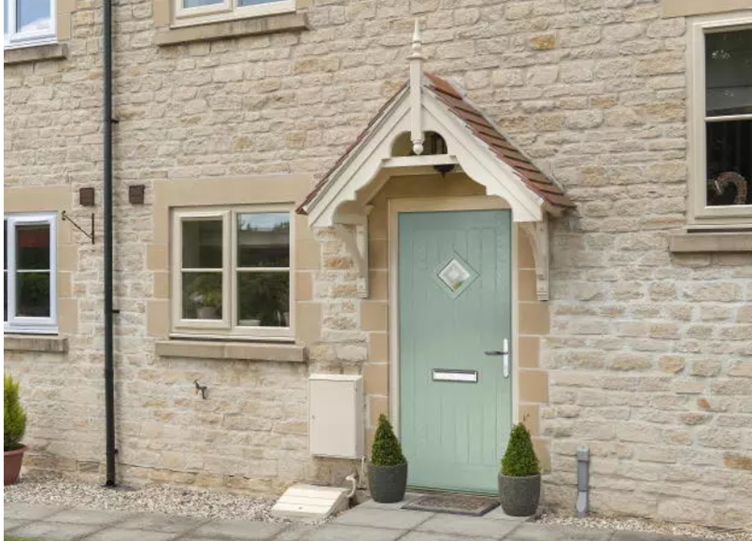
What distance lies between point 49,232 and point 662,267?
20.2ft

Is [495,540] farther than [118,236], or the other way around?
[118,236]

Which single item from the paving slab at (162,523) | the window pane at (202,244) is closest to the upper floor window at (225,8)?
the window pane at (202,244)

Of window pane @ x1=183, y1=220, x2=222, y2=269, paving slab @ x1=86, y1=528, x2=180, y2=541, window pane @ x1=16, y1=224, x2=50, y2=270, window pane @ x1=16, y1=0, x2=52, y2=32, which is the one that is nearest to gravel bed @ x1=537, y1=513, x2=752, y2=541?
paving slab @ x1=86, y1=528, x2=180, y2=541

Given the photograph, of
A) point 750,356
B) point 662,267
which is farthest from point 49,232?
point 750,356

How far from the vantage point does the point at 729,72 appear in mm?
7848

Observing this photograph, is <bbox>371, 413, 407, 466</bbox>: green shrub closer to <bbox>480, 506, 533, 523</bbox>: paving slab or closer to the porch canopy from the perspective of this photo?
<bbox>480, 506, 533, 523</bbox>: paving slab

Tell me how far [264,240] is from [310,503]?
2.45 m

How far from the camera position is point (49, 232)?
10.7 metres

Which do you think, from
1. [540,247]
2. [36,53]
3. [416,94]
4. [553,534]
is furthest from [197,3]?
[553,534]

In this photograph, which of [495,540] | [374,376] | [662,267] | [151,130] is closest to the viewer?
[495,540]

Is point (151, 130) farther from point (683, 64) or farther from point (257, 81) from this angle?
point (683, 64)

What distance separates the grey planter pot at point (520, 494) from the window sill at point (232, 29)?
429 centimetres

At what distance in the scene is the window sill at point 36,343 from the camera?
10539 mm

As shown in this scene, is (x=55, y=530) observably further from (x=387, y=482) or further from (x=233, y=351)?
(x=387, y=482)
